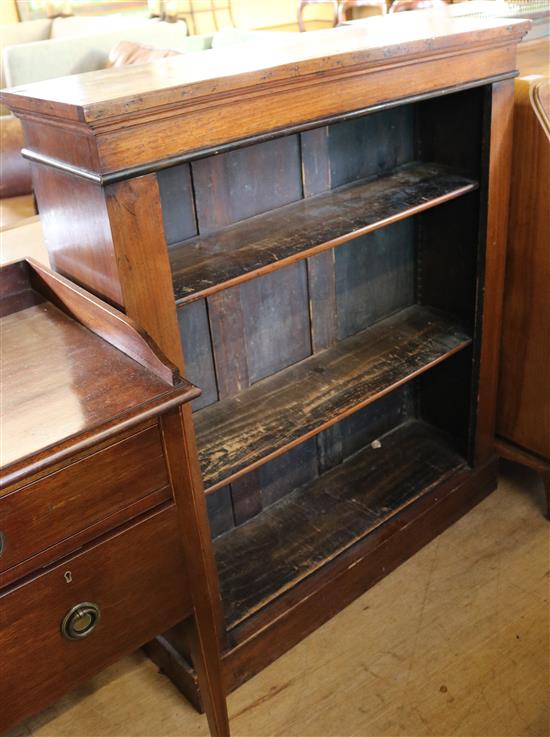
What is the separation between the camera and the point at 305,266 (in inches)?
69.9

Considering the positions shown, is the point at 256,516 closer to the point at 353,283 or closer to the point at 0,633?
the point at 353,283

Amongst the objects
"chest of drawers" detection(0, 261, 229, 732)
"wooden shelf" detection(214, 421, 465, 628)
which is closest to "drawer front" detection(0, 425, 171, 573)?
"chest of drawers" detection(0, 261, 229, 732)

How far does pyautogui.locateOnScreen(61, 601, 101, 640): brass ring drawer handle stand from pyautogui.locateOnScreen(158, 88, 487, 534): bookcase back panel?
61 cm

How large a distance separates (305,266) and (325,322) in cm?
17

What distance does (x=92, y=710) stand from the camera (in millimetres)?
1590

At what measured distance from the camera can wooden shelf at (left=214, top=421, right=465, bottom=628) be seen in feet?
5.57

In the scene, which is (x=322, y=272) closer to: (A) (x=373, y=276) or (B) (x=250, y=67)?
(A) (x=373, y=276)

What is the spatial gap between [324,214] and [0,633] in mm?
1010

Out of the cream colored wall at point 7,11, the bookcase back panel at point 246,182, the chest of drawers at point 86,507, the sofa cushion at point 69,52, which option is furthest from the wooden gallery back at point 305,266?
the cream colored wall at point 7,11

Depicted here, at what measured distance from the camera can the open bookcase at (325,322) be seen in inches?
59.8

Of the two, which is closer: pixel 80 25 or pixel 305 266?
pixel 305 266

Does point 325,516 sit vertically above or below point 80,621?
below

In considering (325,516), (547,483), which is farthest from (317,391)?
(547,483)

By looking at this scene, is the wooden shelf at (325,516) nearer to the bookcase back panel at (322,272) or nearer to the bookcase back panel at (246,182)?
the bookcase back panel at (322,272)
